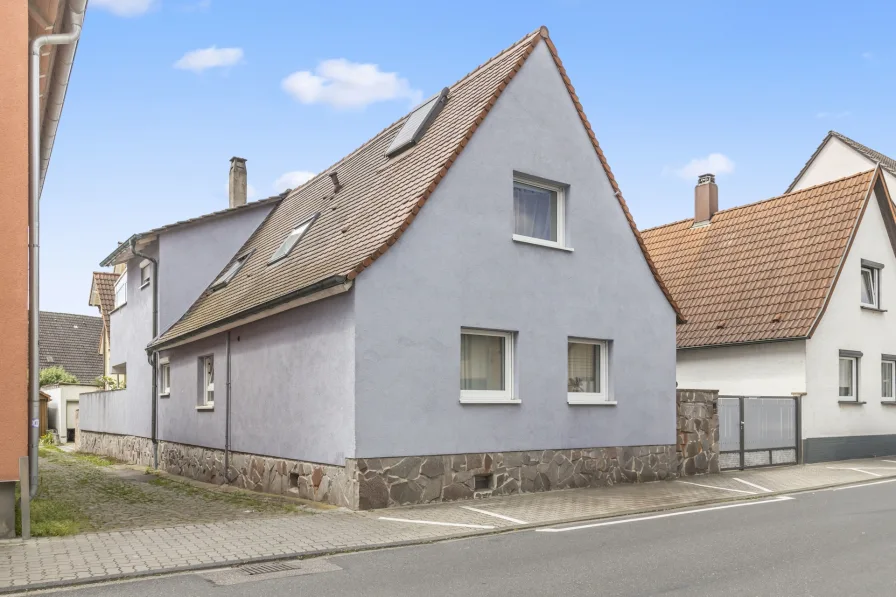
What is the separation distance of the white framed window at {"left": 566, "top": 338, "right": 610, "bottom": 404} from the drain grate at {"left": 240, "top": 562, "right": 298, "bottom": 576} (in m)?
7.46

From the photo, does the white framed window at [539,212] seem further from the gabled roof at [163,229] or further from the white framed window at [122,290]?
the white framed window at [122,290]

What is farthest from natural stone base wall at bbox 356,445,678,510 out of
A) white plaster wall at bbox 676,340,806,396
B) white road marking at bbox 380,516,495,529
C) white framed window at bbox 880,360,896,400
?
white framed window at bbox 880,360,896,400

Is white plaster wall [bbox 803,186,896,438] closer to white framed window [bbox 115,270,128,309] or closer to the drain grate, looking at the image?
the drain grate

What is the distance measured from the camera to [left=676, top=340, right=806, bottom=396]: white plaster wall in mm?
20484

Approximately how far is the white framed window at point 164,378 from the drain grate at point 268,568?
46.0 ft

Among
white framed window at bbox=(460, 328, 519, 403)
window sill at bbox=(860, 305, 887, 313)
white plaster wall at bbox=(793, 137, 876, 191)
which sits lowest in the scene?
white framed window at bbox=(460, 328, 519, 403)

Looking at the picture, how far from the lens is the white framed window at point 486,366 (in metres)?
13.3

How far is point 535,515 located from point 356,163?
9777 millimetres

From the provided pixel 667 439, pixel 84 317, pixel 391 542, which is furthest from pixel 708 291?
pixel 84 317

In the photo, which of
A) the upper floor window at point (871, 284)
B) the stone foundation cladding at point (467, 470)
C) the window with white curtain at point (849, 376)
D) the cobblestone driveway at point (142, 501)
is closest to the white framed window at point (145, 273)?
the stone foundation cladding at point (467, 470)

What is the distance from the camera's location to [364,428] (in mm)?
11820

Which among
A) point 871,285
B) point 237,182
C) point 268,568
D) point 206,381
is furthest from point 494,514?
point 237,182

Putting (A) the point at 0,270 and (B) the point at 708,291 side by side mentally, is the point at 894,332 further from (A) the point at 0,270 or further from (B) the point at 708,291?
(A) the point at 0,270

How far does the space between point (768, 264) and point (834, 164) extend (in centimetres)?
1208
